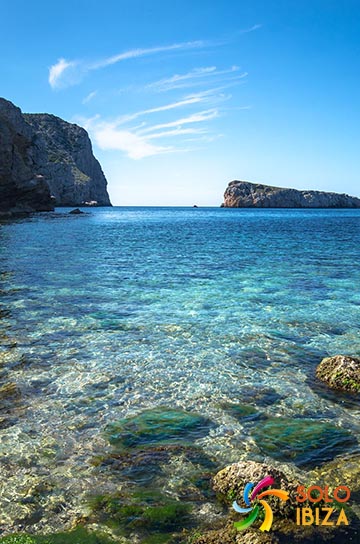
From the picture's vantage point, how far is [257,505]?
6.02 metres

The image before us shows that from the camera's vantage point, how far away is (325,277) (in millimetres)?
27734

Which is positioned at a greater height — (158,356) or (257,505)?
(257,505)

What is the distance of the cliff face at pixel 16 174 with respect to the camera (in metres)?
89.6

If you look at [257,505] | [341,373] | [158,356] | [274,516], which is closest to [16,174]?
[158,356]

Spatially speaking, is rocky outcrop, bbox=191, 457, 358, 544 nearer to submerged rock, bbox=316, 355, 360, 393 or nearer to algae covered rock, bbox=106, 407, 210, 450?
algae covered rock, bbox=106, 407, 210, 450

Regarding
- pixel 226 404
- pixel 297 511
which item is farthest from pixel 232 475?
pixel 226 404

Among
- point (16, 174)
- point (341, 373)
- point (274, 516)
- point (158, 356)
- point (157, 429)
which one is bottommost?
point (157, 429)

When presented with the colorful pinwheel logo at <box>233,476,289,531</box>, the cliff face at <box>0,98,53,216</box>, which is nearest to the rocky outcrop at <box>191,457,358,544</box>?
the colorful pinwheel logo at <box>233,476,289,531</box>

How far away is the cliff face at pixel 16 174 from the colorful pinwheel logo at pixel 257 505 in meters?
94.3

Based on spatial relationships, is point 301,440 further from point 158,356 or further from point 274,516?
point 158,356

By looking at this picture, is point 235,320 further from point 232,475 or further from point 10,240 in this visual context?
point 10,240

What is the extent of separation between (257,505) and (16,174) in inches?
3933

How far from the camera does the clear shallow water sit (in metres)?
8.09

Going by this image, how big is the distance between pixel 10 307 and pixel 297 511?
16.0m
